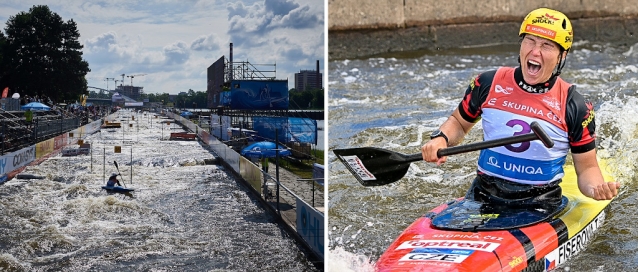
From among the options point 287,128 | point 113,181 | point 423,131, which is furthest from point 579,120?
point 423,131

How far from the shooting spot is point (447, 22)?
851cm

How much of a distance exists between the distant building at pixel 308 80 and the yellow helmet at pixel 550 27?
0.70 metres

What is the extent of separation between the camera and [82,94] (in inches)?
101

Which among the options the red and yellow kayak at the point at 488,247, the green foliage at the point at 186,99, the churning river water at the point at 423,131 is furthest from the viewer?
the churning river water at the point at 423,131

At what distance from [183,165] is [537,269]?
6.34 feet

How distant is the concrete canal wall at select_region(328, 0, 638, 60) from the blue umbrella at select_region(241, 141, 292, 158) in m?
4.94

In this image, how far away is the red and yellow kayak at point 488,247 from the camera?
2107mm

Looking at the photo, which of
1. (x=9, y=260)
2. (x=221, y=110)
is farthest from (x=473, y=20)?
(x=9, y=260)

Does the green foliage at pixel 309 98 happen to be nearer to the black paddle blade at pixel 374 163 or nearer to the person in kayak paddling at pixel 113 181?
the black paddle blade at pixel 374 163

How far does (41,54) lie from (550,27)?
173 centimetres

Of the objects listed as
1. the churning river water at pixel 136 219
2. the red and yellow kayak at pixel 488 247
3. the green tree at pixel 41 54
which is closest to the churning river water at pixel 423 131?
the red and yellow kayak at pixel 488 247

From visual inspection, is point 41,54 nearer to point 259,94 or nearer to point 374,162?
point 259,94

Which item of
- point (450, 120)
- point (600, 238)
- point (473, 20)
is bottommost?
point (600, 238)

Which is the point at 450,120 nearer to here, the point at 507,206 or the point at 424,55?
the point at 507,206
